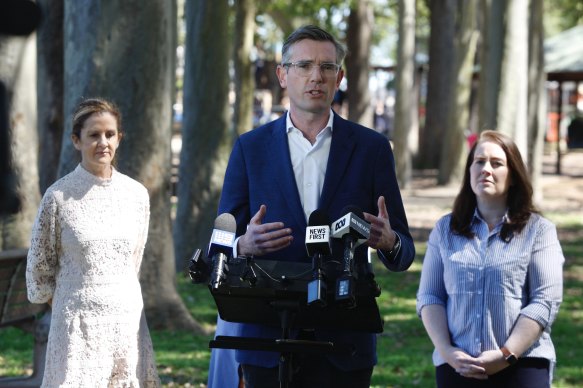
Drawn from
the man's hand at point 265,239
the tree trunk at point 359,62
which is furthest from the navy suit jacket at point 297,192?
the tree trunk at point 359,62

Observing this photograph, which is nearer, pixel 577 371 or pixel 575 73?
pixel 577 371

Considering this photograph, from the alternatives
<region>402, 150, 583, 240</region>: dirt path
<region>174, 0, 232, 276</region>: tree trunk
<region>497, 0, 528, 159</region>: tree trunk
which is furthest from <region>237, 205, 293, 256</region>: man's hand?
<region>402, 150, 583, 240</region>: dirt path

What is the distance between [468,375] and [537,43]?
23.0 metres

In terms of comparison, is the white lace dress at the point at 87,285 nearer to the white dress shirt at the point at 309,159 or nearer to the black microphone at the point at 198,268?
the white dress shirt at the point at 309,159

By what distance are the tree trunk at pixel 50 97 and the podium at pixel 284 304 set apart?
1144cm

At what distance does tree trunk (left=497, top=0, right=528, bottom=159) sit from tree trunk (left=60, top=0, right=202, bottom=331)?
22.4 ft

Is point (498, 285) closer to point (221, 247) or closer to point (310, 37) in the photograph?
point (310, 37)

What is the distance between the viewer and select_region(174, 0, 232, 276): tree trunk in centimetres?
1529

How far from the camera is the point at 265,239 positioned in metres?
3.71

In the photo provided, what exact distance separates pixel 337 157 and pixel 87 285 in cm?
193

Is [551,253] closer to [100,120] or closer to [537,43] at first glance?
[100,120]

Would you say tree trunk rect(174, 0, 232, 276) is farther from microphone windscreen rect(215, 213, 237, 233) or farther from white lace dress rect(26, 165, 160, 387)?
microphone windscreen rect(215, 213, 237, 233)

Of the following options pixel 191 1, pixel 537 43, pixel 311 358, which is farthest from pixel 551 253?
pixel 537 43

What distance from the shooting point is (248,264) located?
11.8ft
